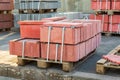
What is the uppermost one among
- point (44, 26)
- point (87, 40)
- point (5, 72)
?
point (44, 26)

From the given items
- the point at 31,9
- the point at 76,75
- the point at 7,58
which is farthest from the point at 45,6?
the point at 76,75

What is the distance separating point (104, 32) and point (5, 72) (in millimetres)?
5024

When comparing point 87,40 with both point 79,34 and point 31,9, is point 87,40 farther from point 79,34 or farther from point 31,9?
point 31,9

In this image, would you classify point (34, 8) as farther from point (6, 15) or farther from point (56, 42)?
point (56, 42)

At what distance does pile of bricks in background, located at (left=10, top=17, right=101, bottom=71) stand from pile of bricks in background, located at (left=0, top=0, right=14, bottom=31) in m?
5.37

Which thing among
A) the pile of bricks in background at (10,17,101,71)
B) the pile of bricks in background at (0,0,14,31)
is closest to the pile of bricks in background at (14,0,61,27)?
the pile of bricks in background at (0,0,14,31)

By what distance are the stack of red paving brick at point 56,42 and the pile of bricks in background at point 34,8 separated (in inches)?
167

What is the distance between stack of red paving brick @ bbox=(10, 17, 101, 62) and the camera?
5074mm

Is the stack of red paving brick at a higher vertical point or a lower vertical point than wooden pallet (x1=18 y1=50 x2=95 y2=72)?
higher

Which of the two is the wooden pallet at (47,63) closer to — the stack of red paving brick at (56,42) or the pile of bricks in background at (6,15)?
the stack of red paving brick at (56,42)

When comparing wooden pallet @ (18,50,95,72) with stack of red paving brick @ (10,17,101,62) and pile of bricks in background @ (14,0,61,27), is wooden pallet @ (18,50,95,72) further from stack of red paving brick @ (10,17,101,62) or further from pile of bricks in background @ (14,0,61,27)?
pile of bricks in background @ (14,0,61,27)

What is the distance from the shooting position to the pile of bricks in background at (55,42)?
5078 millimetres

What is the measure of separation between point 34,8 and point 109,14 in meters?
2.95

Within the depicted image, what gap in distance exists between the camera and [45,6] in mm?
10203
